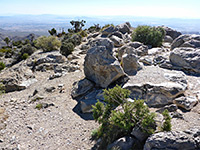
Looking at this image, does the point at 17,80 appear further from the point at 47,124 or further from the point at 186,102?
the point at 186,102

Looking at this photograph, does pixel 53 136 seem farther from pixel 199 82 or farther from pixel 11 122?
pixel 199 82

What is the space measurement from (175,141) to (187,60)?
1448 cm

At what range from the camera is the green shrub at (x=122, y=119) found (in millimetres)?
8539

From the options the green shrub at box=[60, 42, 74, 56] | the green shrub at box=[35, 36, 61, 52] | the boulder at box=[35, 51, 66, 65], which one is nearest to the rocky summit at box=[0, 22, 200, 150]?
the boulder at box=[35, 51, 66, 65]

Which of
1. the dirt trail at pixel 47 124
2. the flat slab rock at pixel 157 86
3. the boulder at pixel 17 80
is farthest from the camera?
the boulder at pixel 17 80

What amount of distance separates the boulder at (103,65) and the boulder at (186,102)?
5.91 meters

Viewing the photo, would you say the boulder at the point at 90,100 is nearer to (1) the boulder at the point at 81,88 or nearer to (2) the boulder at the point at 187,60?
(1) the boulder at the point at 81,88

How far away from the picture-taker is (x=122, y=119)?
8.79 metres

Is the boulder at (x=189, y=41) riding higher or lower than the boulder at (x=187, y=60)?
higher

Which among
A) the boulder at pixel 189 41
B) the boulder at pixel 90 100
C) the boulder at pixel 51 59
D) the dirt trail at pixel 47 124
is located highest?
the boulder at pixel 189 41

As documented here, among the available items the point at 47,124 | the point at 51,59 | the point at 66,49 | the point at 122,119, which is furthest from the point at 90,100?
the point at 66,49

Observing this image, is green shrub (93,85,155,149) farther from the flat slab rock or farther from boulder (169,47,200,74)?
boulder (169,47,200,74)

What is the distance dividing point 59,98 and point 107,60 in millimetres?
6591

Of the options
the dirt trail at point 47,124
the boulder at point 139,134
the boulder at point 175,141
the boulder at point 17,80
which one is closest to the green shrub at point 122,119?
the boulder at point 139,134
